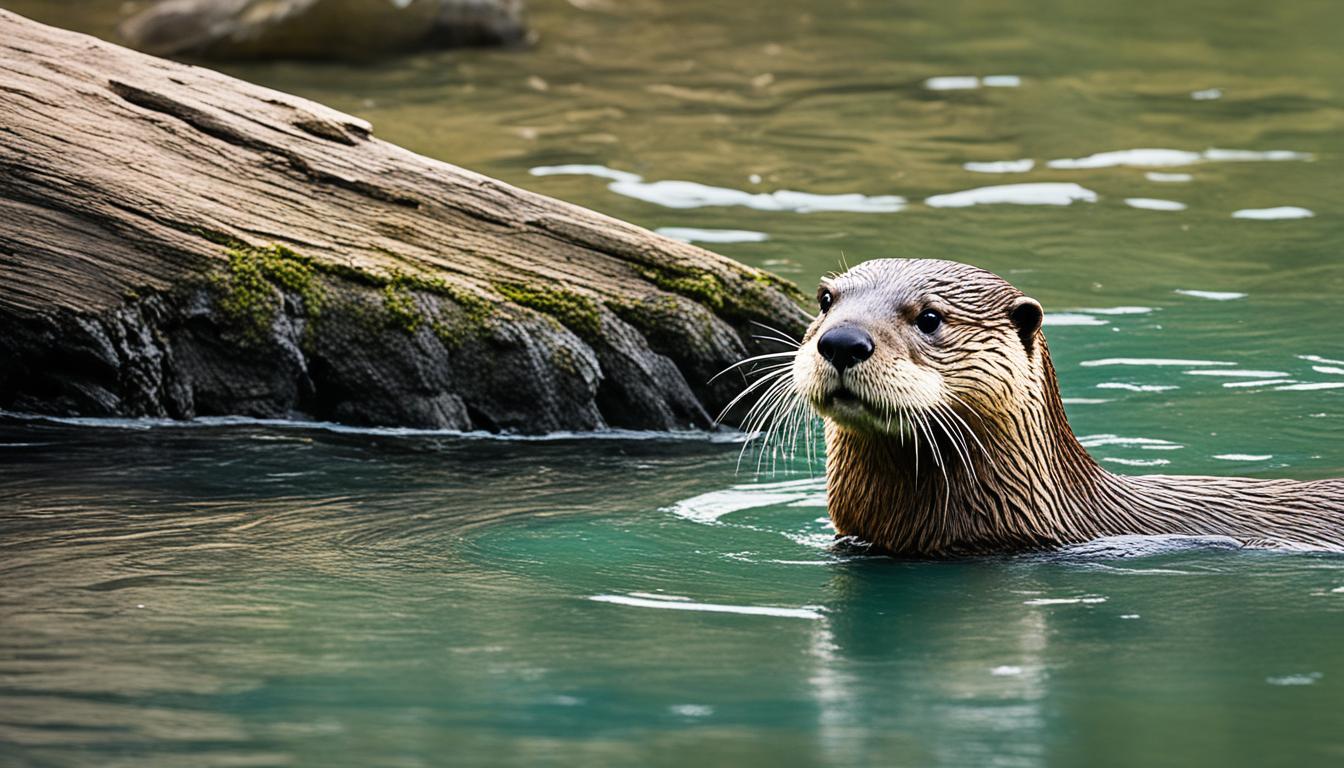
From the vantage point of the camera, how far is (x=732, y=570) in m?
5.82

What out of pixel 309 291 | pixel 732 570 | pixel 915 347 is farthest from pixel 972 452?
pixel 309 291

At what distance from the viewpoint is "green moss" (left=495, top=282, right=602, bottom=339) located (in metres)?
7.87

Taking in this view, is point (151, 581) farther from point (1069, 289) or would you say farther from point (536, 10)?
point (536, 10)

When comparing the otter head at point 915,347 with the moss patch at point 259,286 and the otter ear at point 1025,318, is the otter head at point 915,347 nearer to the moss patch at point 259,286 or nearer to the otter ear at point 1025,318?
the otter ear at point 1025,318

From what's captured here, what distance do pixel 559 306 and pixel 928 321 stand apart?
2.44 m

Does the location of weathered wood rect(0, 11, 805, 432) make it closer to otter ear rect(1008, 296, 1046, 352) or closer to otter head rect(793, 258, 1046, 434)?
otter head rect(793, 258, 1046, 434)

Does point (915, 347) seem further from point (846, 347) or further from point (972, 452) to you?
point (972, 452)

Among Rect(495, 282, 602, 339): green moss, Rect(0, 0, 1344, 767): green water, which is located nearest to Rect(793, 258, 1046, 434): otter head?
Rect(0, 0, 1344, 767): green water

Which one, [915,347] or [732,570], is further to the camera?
[732,570]

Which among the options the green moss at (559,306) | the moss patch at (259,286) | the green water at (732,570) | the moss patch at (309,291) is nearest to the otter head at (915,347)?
the green water at (732,570)

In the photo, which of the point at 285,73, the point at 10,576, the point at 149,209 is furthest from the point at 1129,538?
the point at 285,73

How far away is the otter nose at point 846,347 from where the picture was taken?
552 cm

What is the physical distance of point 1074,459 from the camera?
606 cm

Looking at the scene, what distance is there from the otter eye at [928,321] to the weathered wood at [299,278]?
2.31 m
